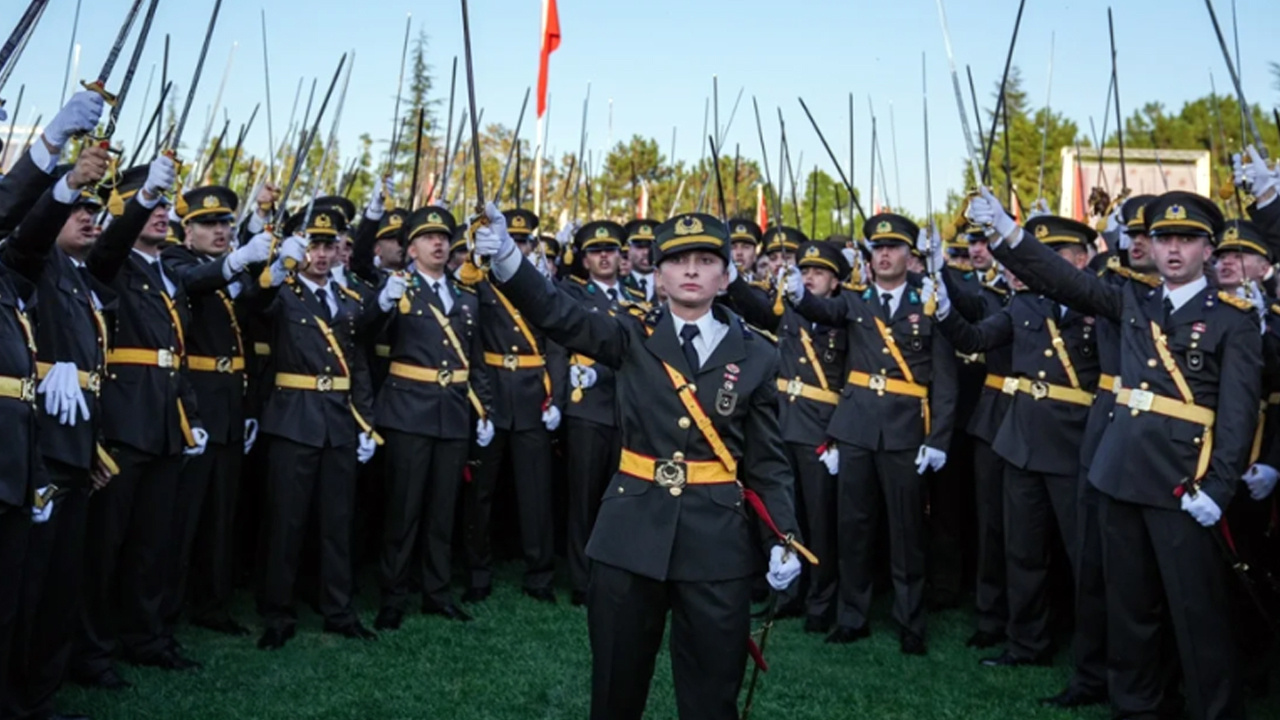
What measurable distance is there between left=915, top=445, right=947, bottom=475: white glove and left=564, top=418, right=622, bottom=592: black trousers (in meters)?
2.21

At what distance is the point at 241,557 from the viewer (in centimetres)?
875

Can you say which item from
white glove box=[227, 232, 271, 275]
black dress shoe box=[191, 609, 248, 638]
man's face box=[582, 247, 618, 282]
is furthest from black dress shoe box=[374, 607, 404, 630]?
man's face box=[582, 247, 618, 282]

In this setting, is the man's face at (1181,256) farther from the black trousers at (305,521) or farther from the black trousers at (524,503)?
the black trousers at (305,521)

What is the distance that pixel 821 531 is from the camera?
8.29 m

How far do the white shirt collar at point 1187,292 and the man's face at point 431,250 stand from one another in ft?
15.0

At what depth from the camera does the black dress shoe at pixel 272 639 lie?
7.08 m

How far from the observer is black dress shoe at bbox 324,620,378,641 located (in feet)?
24.2

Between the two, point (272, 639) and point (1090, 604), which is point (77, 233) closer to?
point (272, 639)

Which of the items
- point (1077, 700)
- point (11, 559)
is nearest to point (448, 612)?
point (11, 559)

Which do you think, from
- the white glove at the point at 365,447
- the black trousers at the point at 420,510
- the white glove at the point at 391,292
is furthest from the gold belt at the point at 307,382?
the black trousers at the point at 420,510

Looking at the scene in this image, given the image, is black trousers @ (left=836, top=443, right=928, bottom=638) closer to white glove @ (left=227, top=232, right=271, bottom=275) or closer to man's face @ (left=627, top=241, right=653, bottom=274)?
man's face @ (left=627, top=241, right=653, bottom=274)

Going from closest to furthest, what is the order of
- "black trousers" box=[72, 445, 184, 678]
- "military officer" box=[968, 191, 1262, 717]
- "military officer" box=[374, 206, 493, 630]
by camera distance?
"military officer" box=[968, 191, 1262, 717] → "black trousers" box=[72, 445, 184, 678] → "military officer" box=[374, 206, 493, 630]

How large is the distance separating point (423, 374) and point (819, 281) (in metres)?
2.94

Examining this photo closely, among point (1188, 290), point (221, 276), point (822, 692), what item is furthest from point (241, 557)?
point (1188, 290)
